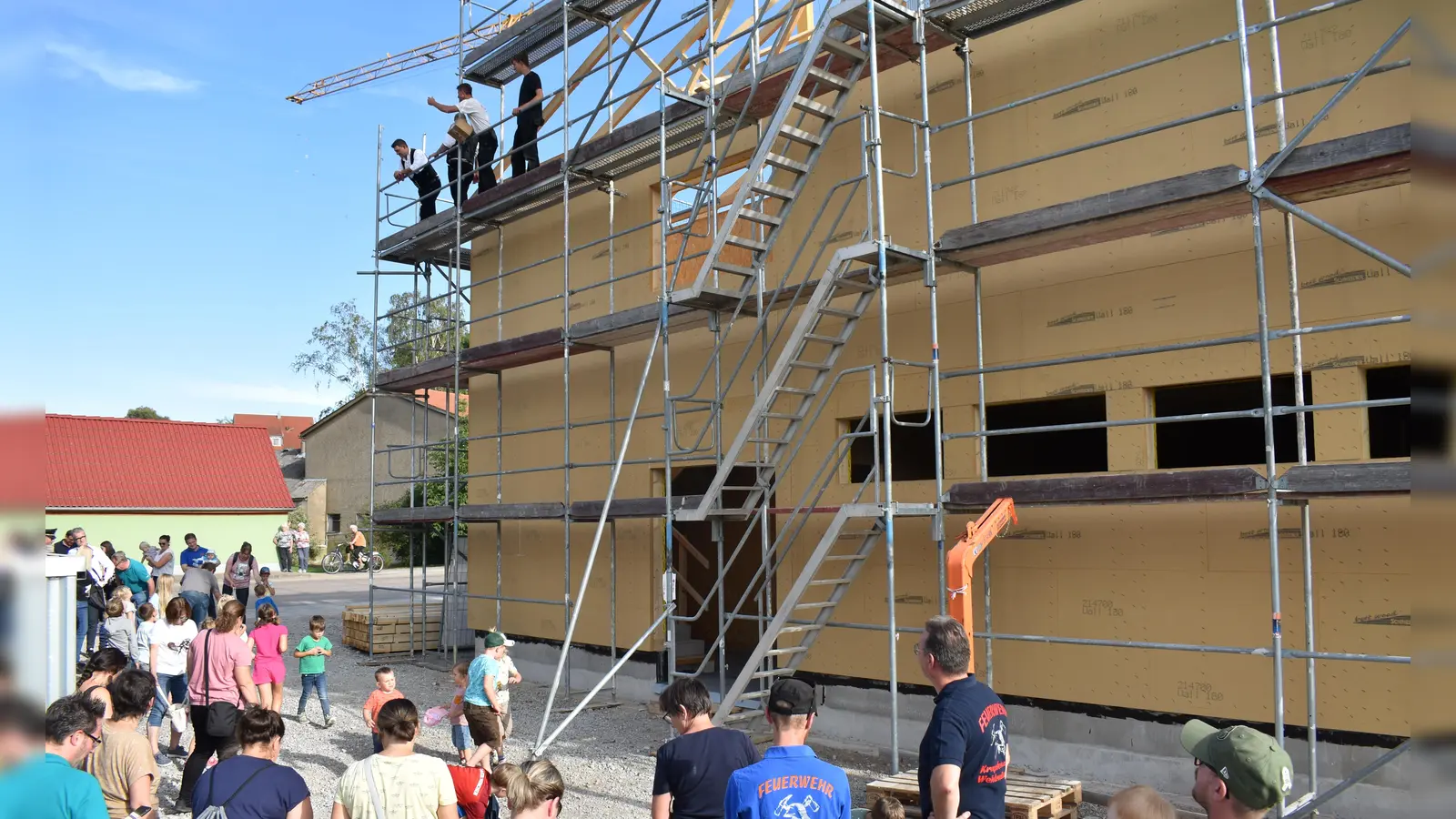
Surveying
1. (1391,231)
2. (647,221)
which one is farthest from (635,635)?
(1391,231)

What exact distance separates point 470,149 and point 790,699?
12.5 metres

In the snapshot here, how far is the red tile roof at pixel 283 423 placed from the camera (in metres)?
75.5

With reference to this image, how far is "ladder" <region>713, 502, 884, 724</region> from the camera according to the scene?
825 centimetres

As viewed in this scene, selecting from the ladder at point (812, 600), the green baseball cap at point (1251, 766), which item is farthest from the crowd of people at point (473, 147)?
the green baseball cap at point (1251, 766)

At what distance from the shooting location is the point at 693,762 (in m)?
4.54

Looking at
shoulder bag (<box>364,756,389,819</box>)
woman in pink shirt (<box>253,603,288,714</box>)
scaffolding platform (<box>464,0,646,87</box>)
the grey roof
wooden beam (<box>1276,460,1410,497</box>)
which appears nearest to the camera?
shoulder bag (<box>364,756,389,819</box>)

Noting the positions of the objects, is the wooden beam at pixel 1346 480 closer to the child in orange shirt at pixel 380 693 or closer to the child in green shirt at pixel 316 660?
the child in orange shirt at pixel 380 693

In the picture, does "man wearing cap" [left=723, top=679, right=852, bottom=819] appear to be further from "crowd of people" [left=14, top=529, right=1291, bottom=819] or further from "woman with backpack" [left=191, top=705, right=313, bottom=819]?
"woman with backpack" [left=191, top=705, right=313, bottom=819]

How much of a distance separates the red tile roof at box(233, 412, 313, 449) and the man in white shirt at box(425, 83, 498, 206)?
211 ft

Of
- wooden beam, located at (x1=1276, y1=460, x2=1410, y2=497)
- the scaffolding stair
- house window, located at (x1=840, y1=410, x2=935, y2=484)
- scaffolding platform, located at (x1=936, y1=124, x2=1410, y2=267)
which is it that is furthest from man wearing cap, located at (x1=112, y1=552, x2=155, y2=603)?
wooden beam, located at (x1=1276, y1=460, x2=1410, y2=497)

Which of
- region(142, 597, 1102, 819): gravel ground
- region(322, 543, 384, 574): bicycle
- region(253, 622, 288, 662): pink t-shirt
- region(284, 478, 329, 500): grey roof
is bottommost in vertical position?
region(142, 597, 1102, 819): gravel ground

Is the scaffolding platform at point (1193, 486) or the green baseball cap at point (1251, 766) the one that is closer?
A: the green baseball cap at point (1251, 766)

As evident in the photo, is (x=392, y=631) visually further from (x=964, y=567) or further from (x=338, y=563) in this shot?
(x=338, y=563)

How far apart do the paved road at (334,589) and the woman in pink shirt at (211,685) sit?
1317cm
